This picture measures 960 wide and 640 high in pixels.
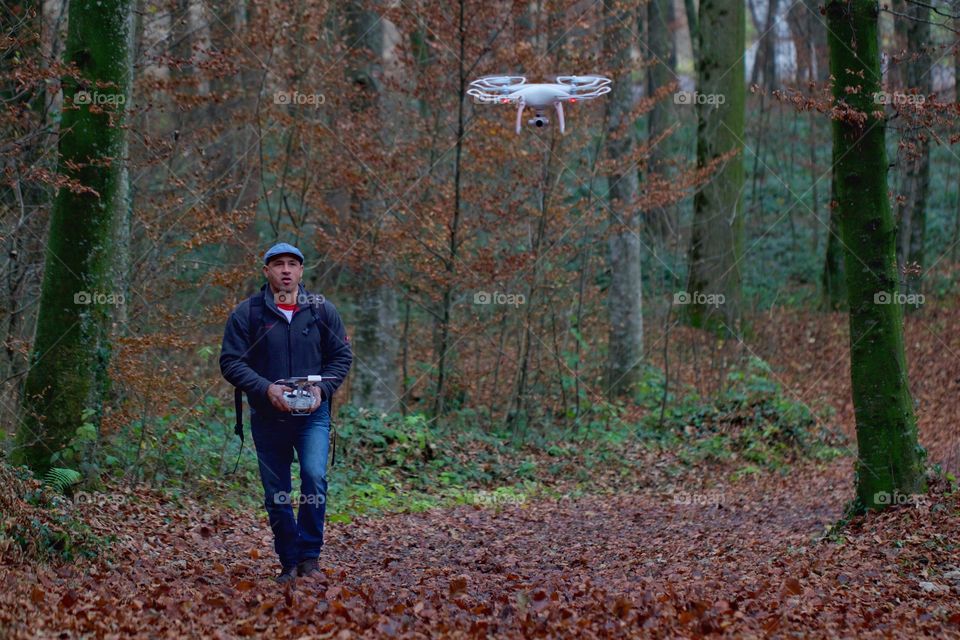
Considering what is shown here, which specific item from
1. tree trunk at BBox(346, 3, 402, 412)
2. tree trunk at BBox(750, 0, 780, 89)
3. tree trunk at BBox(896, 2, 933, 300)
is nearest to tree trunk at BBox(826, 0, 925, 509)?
tree trunk at BBox(346, 3, 402, 412)

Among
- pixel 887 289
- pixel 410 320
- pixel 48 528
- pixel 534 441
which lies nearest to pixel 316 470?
pixel 48 528

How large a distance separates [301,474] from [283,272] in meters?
1.31

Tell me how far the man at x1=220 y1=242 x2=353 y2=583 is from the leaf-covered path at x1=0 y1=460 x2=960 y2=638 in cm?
37

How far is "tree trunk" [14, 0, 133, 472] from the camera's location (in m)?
7.94

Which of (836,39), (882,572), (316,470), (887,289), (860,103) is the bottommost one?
(882,572)

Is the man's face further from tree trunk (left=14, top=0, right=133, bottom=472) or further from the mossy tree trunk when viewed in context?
the mossy tree trunk

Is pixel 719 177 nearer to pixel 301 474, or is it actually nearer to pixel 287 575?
pixel 301 474

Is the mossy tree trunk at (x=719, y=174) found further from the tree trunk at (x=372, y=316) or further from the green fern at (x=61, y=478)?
the green fern at (x=61, y=478)

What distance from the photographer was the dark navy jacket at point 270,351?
246 inches

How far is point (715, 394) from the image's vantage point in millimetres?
15922

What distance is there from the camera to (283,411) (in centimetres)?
627

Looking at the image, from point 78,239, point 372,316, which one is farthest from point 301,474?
point 372,316

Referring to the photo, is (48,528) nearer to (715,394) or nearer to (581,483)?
(581,483)

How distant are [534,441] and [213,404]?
186 inches
